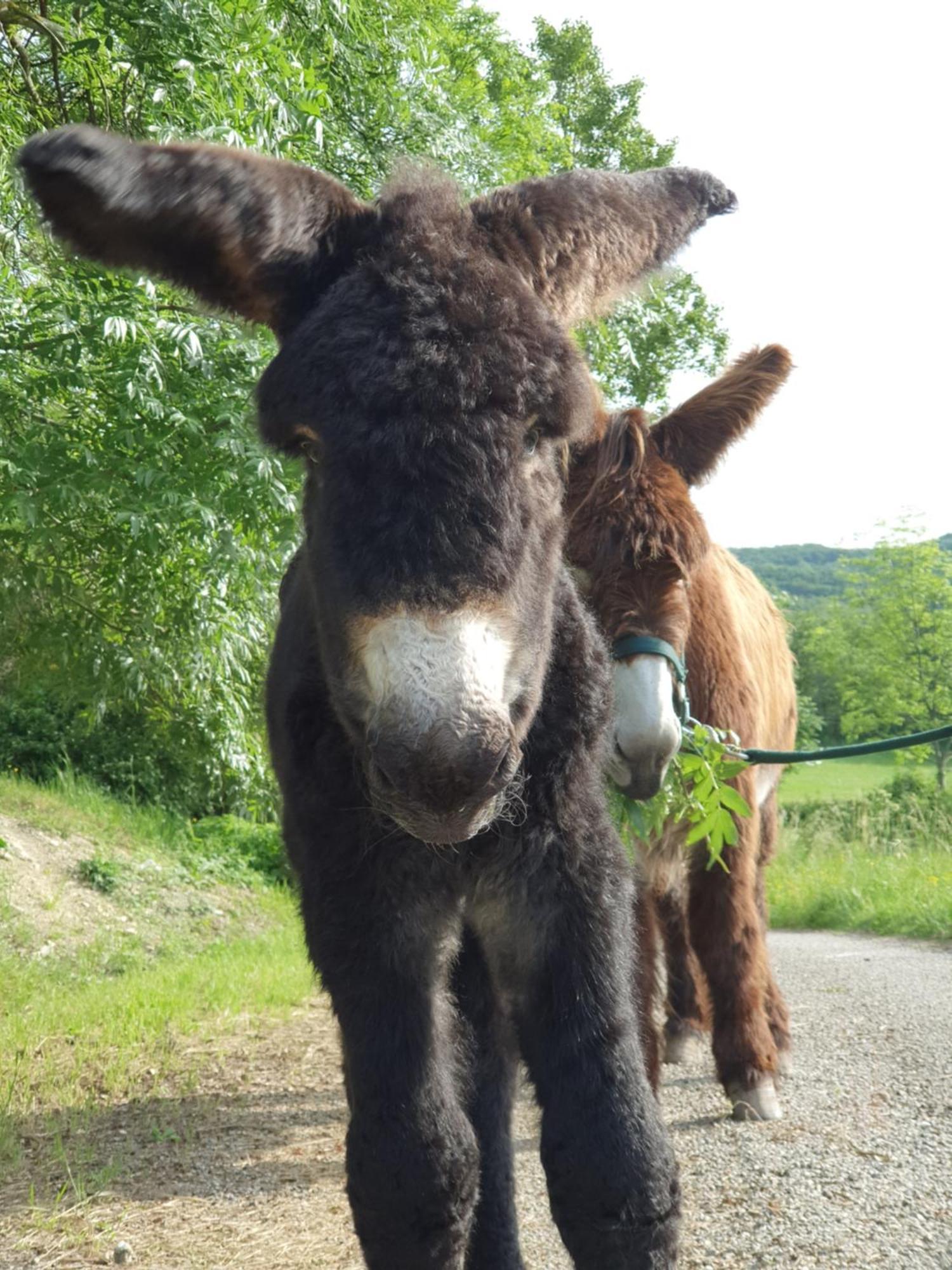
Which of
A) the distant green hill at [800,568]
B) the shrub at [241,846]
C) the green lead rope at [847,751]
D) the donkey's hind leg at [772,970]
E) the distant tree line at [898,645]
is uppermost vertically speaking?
the distant green hill at [800,568]

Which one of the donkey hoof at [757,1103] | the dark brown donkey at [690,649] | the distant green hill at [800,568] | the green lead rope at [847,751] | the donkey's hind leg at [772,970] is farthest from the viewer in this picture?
the distant green hill at [800,568]

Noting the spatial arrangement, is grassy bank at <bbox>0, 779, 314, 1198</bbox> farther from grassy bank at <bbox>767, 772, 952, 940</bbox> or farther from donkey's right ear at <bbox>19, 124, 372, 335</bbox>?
grassy bank at <bbox>767, 772, 952, 940</bbox>

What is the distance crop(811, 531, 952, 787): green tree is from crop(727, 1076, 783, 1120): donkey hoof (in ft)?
133

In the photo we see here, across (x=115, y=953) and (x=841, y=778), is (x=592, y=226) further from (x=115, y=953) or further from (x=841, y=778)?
(x=841, y=778)

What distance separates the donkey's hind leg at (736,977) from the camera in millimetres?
4562

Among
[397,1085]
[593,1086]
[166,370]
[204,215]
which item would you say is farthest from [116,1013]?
[204,215]

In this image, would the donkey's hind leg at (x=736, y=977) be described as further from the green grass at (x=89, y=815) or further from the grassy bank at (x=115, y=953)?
the green grass at (x=89, y=815)

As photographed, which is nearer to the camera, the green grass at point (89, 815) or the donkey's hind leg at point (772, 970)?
the donkey's hind leg at point (772, 970)

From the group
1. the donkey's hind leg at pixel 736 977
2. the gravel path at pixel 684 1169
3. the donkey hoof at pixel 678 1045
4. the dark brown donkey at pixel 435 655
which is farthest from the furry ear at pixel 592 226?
the donkey hoof at pixel 678 1045

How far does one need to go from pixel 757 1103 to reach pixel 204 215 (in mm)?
4004

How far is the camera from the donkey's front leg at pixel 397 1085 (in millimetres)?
2340

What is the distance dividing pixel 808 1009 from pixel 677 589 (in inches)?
166

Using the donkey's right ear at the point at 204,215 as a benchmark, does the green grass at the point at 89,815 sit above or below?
below

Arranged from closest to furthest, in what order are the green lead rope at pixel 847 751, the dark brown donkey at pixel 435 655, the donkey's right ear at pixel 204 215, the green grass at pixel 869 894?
the dark brown donkey at pixel 435 655 → the donkey's right ear at pixel 204 215 → the green lead rope at pixel 847 751 → the green grass at pixel 869 894
